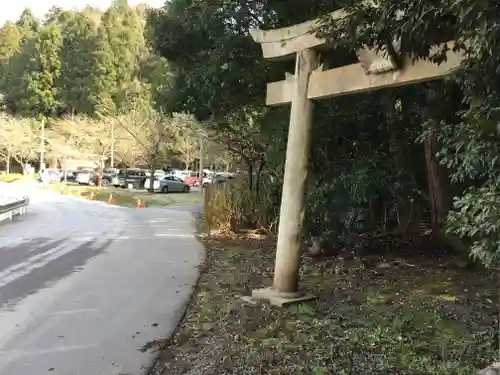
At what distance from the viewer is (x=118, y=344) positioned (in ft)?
16.0

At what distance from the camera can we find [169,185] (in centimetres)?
3766

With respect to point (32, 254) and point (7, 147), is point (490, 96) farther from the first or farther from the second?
point (7, 147)

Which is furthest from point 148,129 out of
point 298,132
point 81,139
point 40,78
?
point 298,132

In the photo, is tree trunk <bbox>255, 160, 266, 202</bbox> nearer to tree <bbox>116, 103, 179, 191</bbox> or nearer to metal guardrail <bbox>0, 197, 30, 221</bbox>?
metal guardrail <bbox>0, 197, 30, 221</bbox>

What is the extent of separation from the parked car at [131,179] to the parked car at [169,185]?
11.0 ft

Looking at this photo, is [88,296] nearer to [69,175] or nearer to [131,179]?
[131,179]

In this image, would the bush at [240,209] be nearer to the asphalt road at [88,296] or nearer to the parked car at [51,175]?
the asphalt road at [88,296]

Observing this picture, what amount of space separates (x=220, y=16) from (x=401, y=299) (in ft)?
18.6

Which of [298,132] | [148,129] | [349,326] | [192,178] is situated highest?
[148,129]

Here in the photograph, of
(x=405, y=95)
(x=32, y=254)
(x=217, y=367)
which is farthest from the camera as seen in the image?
(x=32, y=254)

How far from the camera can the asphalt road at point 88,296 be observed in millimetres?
4520

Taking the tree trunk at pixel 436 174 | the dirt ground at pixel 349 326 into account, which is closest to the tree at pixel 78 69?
the tree trunk at pixel 436 174

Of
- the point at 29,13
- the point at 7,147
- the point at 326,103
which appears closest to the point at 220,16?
the point at 326,103

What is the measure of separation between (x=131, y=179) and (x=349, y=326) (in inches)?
1468
